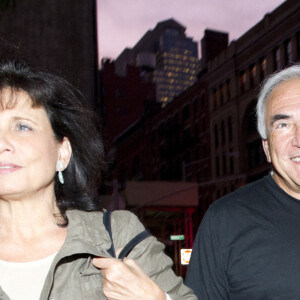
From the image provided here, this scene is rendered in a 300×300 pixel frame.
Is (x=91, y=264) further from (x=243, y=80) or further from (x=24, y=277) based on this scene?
(x=243, y=80)

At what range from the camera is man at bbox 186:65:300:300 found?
9.49ft

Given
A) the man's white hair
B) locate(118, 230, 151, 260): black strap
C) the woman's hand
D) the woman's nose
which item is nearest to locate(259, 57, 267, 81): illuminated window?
the man's white hair

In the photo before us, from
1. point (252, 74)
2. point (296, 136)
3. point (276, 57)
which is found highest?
point (252, 74)

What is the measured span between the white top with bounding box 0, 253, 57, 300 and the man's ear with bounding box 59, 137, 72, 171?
53 centimetres

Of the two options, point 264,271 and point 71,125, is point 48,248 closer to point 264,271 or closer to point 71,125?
point 71,125

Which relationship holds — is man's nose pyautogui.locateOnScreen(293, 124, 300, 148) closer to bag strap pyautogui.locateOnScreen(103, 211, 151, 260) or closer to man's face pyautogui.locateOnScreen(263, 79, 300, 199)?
man's face pyautogui.locateOnScreen(263, 79, 300, 199)

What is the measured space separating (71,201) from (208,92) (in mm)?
52419

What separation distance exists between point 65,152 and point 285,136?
131cm

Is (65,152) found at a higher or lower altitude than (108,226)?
higher

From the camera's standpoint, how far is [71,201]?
2.83m

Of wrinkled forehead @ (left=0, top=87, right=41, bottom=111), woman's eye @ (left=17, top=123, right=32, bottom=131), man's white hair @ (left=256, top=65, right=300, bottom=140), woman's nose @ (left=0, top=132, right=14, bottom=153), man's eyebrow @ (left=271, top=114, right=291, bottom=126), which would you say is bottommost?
woman's nose @ (left=0, top=132, right=14, bottom=153)

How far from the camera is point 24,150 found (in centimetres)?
239

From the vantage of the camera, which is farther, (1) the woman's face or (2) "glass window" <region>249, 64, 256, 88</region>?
(2) "glass window" <region>249, 64, 256, 88</region>

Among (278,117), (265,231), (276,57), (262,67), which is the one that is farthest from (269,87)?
(262,67)
